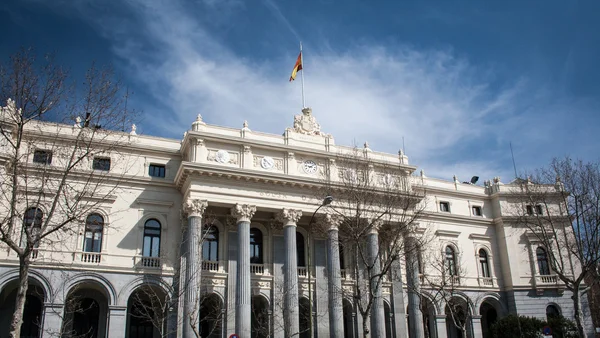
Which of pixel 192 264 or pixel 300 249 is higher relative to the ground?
A: pixel 300 249

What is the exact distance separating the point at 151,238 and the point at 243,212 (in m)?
6.07

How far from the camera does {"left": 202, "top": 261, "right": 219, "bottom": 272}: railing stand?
3369cm

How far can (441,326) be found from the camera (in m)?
39.3

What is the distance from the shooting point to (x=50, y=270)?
30.1 m

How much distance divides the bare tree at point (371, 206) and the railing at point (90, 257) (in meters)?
14.1

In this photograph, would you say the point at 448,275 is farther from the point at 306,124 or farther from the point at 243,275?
the point at 243,275

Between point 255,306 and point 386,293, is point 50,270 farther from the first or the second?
point 386,293

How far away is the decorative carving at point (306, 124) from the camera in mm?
38062

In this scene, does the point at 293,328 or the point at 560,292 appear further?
the point at 560,292

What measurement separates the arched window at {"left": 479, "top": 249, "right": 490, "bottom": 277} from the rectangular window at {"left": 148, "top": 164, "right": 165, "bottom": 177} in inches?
1015

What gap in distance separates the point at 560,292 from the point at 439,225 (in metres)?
10.4

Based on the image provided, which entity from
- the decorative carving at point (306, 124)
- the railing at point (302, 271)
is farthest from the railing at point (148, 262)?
the decorative carving at point (306, 124)

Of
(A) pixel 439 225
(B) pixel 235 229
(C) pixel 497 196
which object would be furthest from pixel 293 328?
(C) pixel 497 196

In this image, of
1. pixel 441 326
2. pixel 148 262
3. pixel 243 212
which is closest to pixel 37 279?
pixel 148 262
